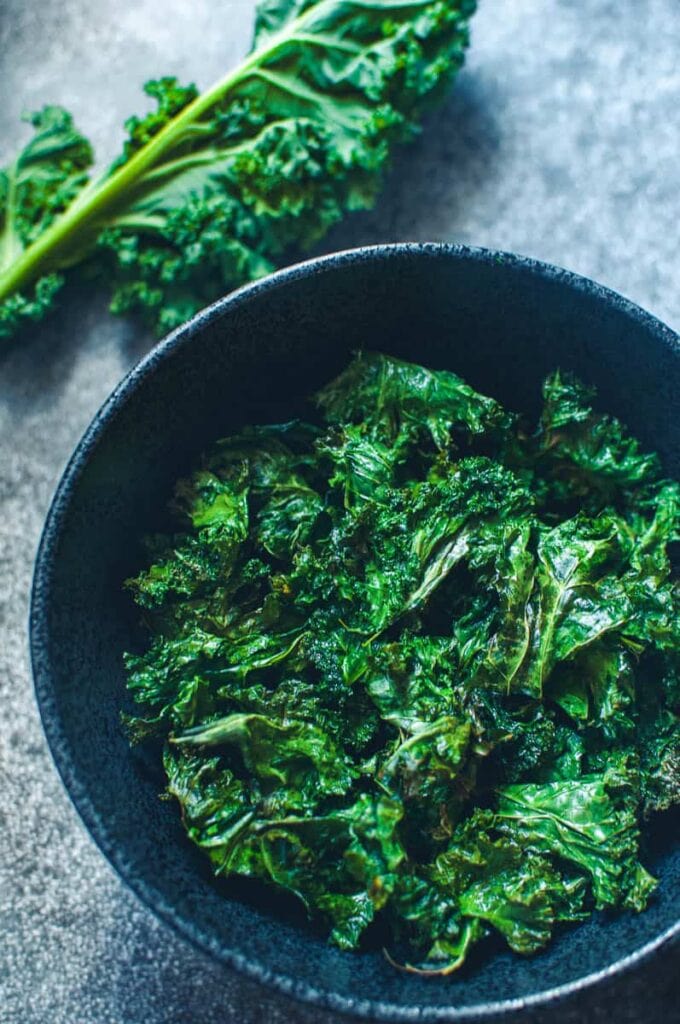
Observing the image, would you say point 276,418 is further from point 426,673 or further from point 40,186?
point 40,186

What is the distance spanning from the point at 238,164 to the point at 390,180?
513 mm

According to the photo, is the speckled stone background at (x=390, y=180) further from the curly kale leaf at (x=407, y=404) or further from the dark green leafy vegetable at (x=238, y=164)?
the curly kale leaf at (x=407, y=404)

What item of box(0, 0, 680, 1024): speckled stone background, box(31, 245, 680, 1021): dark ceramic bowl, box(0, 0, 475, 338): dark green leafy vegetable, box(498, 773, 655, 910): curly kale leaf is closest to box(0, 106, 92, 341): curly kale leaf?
box(0, 0, 475, 338): dark green leafy vegetable

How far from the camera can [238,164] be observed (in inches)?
119

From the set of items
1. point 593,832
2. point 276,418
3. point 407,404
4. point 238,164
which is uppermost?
point 238,164

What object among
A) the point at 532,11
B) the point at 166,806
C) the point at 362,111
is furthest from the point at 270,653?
the point at 532,11

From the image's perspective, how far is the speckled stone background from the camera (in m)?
2.96

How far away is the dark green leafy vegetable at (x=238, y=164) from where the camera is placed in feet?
9.81

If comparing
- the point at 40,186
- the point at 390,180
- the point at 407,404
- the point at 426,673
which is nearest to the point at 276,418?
the point at 407,404

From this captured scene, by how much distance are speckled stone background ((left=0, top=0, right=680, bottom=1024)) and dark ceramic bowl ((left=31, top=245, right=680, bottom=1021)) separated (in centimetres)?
70

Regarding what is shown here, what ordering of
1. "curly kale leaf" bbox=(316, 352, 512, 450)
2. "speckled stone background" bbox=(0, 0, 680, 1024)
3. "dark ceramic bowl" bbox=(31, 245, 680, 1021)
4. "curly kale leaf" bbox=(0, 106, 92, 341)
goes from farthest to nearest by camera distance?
"curly kale leaf" bbox=(0, 106, 92, 341) < "speckled stone background" bbox=(0, 0, 680, 1024) < "curly kale leaf" bbox=(316, 352, 512, 450) < "dark ceramic bowl" bbox=(31, 245, 680, 1021)

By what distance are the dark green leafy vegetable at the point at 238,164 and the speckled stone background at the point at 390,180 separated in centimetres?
18

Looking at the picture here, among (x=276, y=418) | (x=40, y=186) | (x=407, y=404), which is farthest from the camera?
(x=40, y=186)

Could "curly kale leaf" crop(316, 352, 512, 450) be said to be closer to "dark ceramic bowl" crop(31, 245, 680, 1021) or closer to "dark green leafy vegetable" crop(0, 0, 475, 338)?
"dark ceramic bowl" crop(31, 245, 680, 1021)
